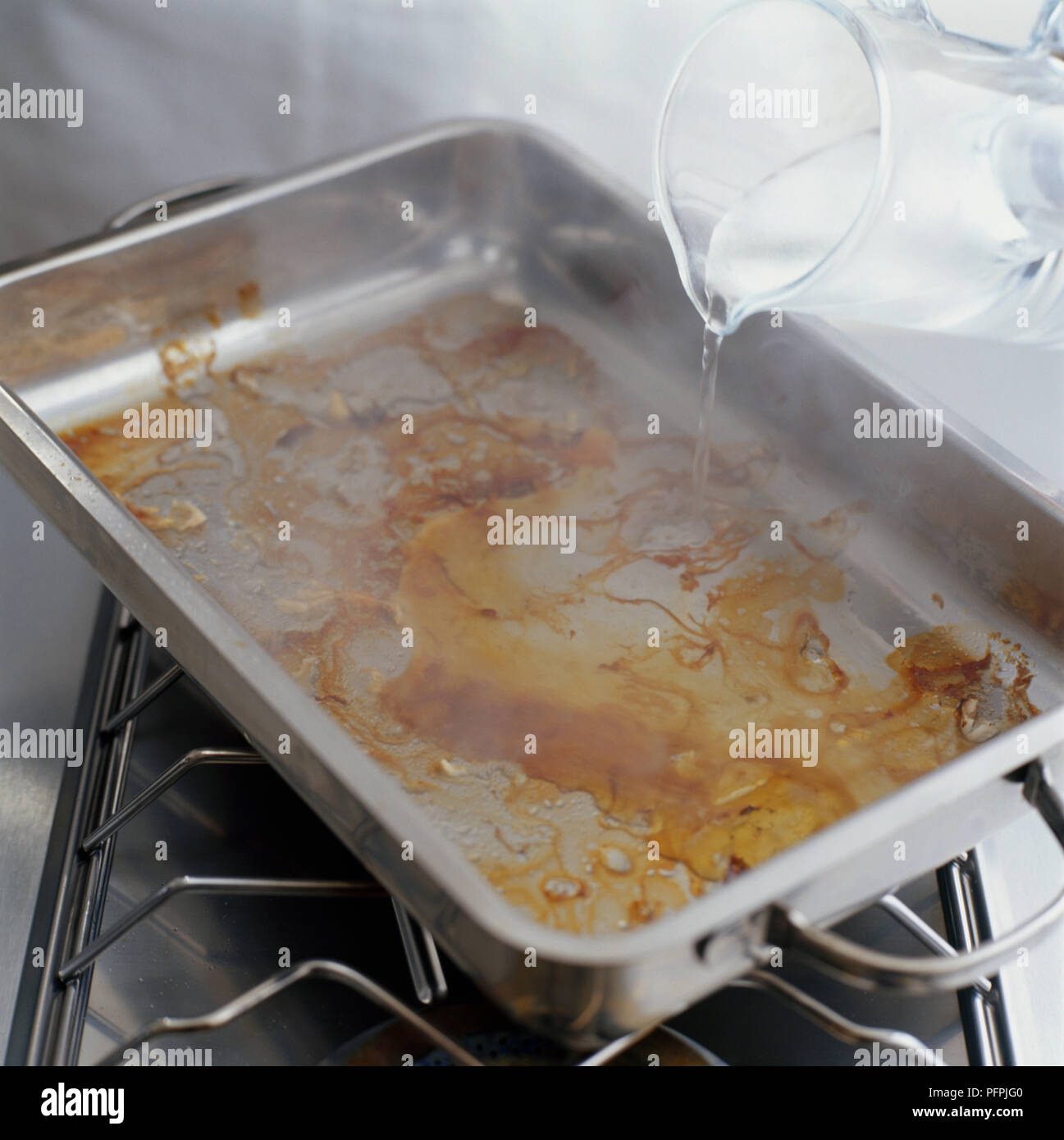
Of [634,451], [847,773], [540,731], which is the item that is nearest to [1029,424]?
[634,451]

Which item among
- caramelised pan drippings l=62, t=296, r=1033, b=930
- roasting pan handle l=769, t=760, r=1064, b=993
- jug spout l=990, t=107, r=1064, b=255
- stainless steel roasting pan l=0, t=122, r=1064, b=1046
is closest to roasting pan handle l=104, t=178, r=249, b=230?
stainless steel roasting pan l=0, t=122, r=1064, b=1046

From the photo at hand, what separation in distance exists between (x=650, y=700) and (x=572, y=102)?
87 cm

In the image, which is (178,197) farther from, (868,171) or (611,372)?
(868,171)

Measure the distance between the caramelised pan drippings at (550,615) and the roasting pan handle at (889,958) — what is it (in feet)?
0.54

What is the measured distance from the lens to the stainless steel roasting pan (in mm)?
595

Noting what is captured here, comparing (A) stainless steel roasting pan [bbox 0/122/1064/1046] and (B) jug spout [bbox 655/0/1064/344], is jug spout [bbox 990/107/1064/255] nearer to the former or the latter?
(B) jug spout [bbox 655/0/1064/344]

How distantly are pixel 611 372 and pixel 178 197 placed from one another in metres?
0.43

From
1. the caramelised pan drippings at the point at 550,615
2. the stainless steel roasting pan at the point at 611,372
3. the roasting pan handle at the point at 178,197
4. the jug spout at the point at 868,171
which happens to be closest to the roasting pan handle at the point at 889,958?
the stainless steel roasting pan at the point at 611,372

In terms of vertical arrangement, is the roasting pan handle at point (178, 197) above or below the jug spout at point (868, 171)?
below

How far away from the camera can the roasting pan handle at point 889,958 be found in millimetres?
589

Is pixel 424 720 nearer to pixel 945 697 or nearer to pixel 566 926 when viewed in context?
pixel 566 926

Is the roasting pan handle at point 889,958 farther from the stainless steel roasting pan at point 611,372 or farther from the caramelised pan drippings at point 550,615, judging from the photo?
the caramelised pan drippings at point 550,615

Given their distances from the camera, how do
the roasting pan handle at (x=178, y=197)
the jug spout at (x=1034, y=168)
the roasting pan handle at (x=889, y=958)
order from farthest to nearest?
1. the roasting pan handle at (x=178, y=197)
2. the jug spout at (x=1034, y=168)
3. the roasting pan handle at (x=889, y=958)

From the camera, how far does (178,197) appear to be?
45.7 inches
